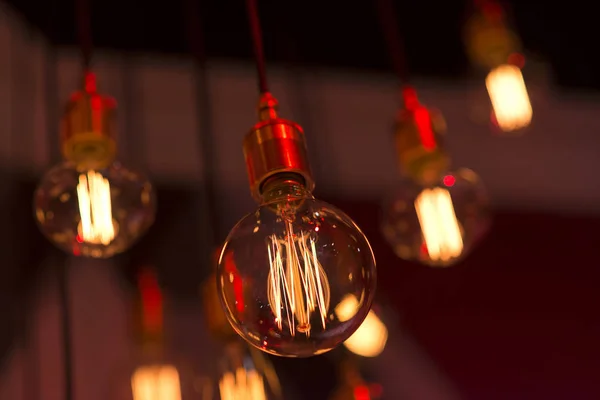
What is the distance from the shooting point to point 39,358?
4.44 feet

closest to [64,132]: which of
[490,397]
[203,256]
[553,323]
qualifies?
[203,256]

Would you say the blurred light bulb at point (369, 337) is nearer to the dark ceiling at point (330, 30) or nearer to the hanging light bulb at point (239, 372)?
the hanging light bulb at point (239, 372)

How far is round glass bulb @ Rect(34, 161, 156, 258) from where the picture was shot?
731mm

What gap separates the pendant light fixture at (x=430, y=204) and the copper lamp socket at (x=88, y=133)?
320mm

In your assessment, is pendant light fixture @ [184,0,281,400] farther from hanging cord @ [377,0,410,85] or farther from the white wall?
the white wall

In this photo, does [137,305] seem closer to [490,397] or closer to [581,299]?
[490,397]

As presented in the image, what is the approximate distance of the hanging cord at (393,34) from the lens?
0.93m

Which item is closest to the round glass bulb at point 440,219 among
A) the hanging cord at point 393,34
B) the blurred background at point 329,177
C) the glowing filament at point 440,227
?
the glowing filament at point 440,227

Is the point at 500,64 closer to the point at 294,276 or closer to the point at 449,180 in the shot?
the point at 449,180

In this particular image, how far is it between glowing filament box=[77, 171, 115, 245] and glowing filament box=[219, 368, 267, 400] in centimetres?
22

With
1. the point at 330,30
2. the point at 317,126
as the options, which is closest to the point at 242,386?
the point at 330,30

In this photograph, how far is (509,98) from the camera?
1.21 meters

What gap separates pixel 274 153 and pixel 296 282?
4.5 inches

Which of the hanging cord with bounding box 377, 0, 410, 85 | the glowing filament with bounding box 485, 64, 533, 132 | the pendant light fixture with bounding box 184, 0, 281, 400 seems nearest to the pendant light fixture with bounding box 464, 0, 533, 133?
the glowing filament with bounding box 485, 64, 533, 132
